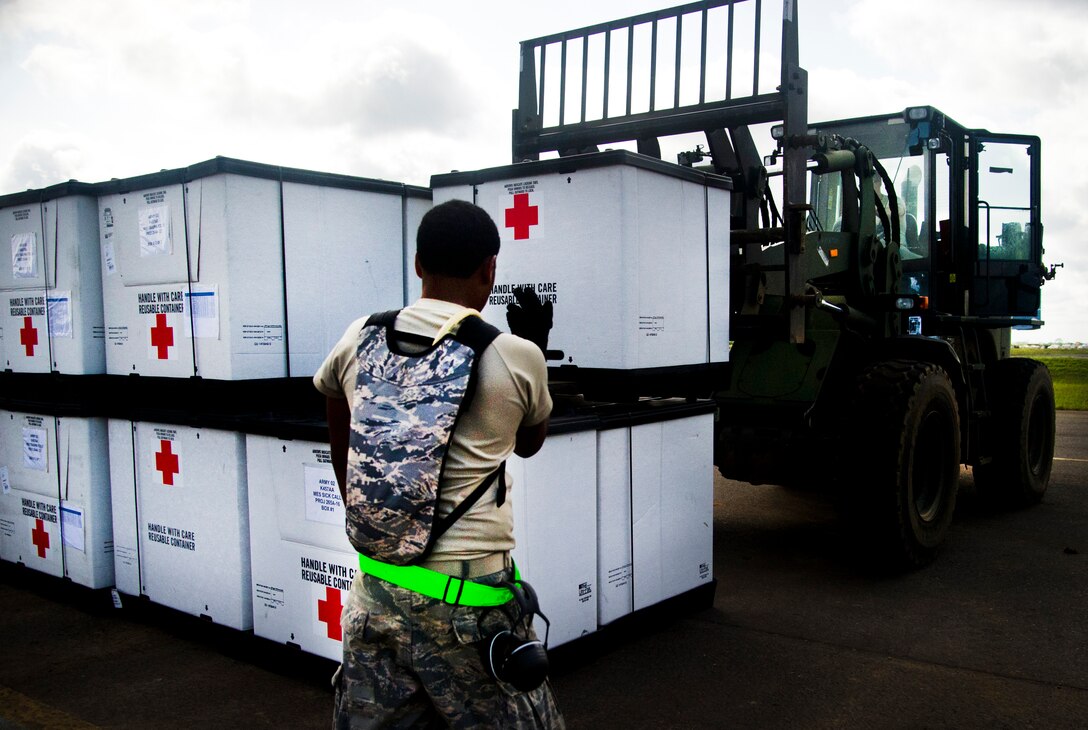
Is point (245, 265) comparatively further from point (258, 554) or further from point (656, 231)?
point (656, 231)

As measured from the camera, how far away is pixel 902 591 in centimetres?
489

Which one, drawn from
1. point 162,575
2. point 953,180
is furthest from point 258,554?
point 953,180

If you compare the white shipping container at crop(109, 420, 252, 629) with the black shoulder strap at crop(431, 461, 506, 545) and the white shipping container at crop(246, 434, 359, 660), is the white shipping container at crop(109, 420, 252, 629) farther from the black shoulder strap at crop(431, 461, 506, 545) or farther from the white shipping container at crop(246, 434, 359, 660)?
the black shoulder strap at crop(431, 461, 506, 545)

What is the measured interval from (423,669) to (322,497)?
1.68 m

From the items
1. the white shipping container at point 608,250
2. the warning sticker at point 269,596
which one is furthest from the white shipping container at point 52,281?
the white shipping container at point 608,250

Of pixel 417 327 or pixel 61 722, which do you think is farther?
pixel 61 722

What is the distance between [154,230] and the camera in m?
4.02

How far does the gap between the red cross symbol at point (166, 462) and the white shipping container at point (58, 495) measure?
0.50m

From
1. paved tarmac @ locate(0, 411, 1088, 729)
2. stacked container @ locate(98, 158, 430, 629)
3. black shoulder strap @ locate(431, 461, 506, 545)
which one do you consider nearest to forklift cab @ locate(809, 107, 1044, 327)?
paved tarmac @ locate(0, 411, 1088, 729)

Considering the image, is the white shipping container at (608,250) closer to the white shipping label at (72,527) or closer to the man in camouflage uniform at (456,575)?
the man in camouflage uniform at (456,575)

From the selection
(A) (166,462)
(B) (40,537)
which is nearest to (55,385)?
(B) (40,537)

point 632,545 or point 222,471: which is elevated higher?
point 222,471

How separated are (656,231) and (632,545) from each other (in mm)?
1329

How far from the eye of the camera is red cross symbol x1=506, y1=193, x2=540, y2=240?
3904 mm
